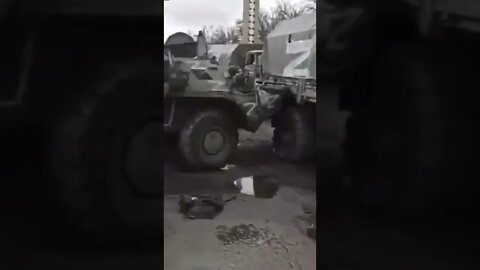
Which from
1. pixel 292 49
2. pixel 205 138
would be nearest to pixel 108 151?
pixel 205 138

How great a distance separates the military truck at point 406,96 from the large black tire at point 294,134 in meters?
0.18

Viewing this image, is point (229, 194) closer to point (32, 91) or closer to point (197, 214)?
point (197, 214)

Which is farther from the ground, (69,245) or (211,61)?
(211,61)

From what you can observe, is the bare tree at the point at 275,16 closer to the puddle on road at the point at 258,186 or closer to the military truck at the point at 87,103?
the military truck at the point at 87,103

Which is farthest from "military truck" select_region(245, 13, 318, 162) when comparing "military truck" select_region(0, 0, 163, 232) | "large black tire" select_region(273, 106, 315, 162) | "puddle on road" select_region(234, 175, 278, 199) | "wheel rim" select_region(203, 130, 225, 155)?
"military truck" select_region(0, 0, 163, 232)

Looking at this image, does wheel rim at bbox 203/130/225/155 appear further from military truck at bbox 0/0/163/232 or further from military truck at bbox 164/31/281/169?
military truck at bbox 0/0/163/232

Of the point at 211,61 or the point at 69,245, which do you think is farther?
the point at 211,61

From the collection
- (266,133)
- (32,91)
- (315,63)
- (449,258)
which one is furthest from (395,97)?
(32,91)

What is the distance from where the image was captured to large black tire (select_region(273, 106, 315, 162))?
297cm

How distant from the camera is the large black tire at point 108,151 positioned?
271cm

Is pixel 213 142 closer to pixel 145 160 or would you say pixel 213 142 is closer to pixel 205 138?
pixel 205 138

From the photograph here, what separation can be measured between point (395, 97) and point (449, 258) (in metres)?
0.81

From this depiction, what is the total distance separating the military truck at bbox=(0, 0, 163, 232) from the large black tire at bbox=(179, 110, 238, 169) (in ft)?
0.52

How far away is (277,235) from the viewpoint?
9.89ft
